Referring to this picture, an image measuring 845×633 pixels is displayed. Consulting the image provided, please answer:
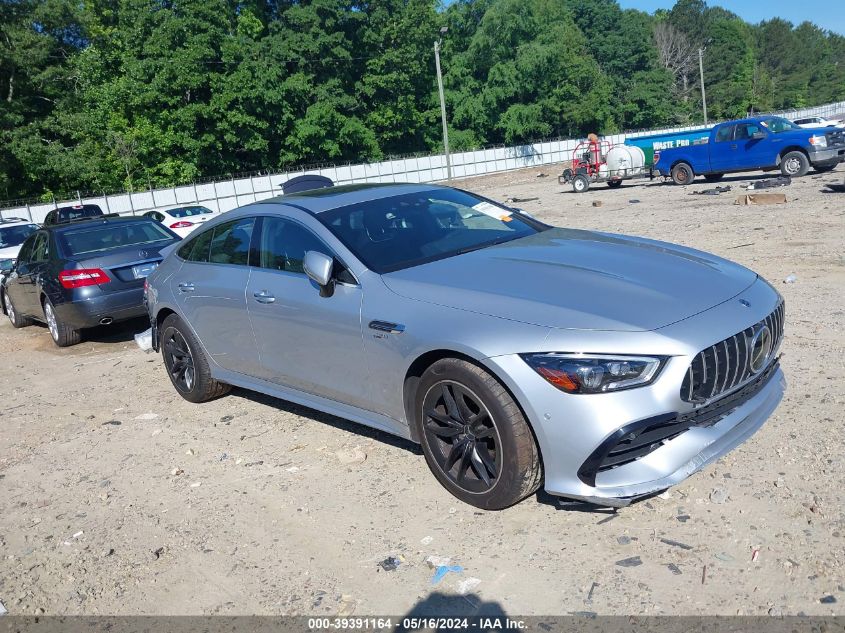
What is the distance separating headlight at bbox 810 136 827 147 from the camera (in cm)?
2105

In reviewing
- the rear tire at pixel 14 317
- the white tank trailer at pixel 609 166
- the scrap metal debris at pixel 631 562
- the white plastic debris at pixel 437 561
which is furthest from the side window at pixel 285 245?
the white tank trailer at pixel 609 166

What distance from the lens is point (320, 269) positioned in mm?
4375

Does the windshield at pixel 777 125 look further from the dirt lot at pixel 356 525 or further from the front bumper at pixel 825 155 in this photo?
the dirt lot at pixel 356 525

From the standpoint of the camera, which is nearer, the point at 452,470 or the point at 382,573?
the point at 382,573

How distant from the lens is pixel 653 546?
344 centimetres

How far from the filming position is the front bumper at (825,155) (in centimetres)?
2108

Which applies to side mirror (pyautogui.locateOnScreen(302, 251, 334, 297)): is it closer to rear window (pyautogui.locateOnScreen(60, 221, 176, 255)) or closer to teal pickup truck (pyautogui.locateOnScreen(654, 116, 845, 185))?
rear window (pyautogui.locateOnScreen(60, 221, 176, 255))

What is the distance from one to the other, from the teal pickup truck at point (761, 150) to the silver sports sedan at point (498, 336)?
1905 cm

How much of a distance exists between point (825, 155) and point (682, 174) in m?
4.53

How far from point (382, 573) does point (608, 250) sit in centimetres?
234

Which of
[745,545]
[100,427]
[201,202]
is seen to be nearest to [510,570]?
[745,545]

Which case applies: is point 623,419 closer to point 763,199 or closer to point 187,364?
point 187,364

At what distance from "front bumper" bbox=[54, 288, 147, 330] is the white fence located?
24438mm

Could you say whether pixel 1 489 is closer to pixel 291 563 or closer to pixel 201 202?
pixel 291 563
